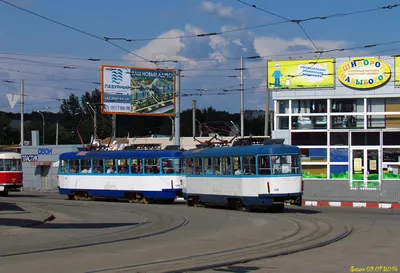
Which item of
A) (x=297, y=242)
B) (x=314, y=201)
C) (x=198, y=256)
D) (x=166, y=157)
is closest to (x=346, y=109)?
(x=314, y=201)

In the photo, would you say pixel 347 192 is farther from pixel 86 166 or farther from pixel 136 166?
pixel 86 166

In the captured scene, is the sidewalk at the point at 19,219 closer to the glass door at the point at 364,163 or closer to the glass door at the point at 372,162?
the glass door at the point at 364,163

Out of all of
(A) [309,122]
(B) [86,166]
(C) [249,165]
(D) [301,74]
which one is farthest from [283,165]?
(D) [301,74]

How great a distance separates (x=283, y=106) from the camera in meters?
42.5

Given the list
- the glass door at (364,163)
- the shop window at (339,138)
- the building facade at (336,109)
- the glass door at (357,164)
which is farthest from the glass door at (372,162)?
the shop window at (339,138)

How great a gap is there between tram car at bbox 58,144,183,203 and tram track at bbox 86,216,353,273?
12860 millimetres

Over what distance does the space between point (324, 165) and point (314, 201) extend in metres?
8.49

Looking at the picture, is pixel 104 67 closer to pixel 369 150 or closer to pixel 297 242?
pixel 369 150

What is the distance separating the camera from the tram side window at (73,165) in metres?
35.8

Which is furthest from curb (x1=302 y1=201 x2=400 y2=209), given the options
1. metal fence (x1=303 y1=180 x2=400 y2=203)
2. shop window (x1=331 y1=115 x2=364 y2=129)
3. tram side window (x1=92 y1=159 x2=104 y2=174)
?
shop window (x1=331 y1=115 x2=364 y2=129)

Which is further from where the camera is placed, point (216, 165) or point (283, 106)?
point (283, 106)

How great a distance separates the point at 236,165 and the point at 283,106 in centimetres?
1785

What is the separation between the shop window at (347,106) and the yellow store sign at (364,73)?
4.01 feet

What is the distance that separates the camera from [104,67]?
43.6m
